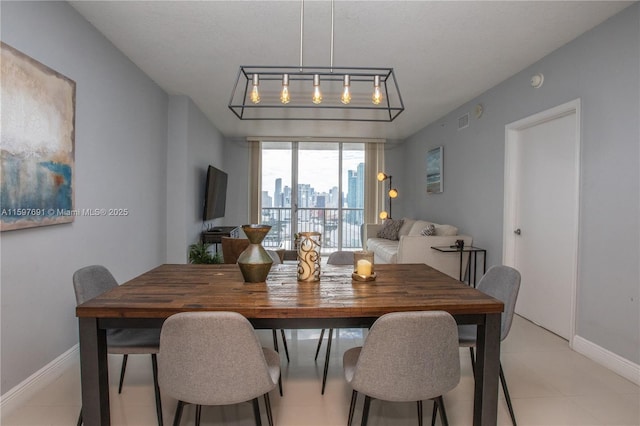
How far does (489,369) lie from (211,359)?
1185mm

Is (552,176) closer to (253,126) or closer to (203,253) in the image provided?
(203,253)

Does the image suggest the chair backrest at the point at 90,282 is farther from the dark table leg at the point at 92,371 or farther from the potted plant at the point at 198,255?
the potted plant at the point at 198,255

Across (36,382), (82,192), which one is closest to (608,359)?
(36,382)

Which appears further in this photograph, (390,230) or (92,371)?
(390,230)

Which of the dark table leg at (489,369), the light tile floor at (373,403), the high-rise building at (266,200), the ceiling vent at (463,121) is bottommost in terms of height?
the light tile floor at (373,403)

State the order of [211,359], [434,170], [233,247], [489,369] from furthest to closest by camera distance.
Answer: [434,170] < [233,247] < [489,369] < [211,359]

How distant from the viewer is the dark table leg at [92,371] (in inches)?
56.2

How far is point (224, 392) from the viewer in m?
1.27

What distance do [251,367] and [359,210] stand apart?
6.21 metres

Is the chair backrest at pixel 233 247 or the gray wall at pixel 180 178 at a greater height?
the gray wall at pixel 180 178

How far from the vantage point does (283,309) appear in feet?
4.60

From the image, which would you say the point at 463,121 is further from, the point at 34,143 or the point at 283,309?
the point at 34,143

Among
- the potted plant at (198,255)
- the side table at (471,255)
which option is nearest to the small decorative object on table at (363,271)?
the side table at (471,255)

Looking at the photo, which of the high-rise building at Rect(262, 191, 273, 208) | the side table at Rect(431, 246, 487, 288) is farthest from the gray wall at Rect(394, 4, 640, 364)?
the high-rise building at Rect(262, 191, 273, 208)
